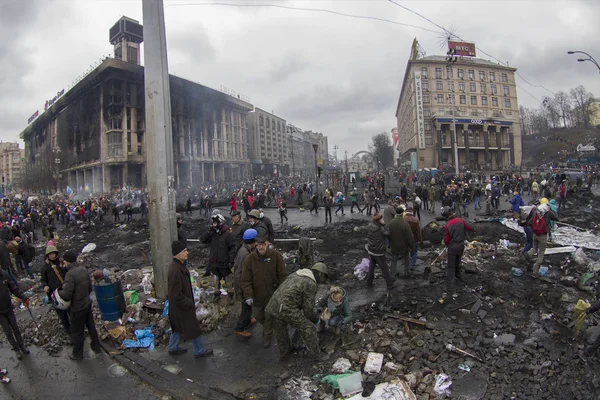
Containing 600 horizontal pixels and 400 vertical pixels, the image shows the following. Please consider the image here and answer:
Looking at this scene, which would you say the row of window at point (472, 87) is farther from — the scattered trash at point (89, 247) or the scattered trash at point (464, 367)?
the scattered trash at point (464, 367)

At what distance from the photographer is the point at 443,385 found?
3.80 metres

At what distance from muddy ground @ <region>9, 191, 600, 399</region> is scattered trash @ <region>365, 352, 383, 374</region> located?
10cm

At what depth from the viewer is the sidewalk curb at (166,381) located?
12.9 feet

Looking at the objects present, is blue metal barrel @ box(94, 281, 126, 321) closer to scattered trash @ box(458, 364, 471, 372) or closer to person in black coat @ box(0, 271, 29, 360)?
person in black coat @ box(0, 271, 29, 360)

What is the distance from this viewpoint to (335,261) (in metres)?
9.74

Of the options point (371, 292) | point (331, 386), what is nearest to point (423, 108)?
point (371, 292)

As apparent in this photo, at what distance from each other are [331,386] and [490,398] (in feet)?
5.73

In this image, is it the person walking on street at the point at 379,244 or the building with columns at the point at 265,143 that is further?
the building with columns at the point at 265,143

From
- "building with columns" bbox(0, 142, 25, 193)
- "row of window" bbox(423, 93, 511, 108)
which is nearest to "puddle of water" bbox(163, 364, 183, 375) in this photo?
"row of window" bbox(423, 93, 511, 108)

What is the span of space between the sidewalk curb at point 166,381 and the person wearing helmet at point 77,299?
0.56m

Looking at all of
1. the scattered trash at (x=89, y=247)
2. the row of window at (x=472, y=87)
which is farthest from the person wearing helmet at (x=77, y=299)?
the row of window at (x=472, y=87)

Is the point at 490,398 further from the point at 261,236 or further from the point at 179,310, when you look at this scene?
the point at 179,310

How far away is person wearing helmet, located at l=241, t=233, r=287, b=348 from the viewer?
4.70 metres

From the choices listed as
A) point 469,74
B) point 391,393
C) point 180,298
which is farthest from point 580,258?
point 469,74
